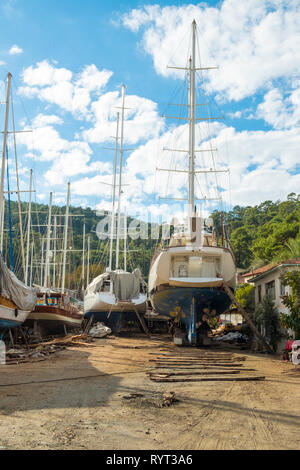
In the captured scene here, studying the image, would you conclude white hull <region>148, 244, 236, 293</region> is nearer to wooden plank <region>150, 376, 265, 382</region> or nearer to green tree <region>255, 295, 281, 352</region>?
green tree <region>255, 295, 281, 352</region>

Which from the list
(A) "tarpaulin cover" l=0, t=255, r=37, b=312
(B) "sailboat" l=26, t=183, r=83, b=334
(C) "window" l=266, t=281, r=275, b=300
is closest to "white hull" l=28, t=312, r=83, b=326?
(B) "sailboat" l=26, t=183, r=83, b=334

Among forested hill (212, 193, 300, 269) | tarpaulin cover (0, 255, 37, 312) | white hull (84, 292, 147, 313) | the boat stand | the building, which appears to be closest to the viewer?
tarpaulin cover (0, 255, 37, 312)

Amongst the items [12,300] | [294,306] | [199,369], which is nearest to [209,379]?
[199,369]

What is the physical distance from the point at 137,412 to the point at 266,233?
4577cm

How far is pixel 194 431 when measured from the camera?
5094 mm

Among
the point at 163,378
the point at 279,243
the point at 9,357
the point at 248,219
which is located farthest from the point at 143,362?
the point at 248,219

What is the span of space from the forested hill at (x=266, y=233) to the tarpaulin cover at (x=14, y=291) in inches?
508

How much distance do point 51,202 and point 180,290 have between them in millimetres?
20386

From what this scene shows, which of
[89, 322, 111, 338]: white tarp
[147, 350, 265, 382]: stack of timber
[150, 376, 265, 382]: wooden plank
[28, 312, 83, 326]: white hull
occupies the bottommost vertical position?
[89, 322, 111, 338]: white tarp

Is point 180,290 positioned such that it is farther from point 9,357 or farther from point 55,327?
point 55,327

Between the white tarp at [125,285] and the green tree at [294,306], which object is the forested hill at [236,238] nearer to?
the white tarp at [125,285]

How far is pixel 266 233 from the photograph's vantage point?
49.3m

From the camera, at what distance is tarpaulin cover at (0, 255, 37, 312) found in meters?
14.6

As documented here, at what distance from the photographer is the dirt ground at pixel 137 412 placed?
15.3 feet
